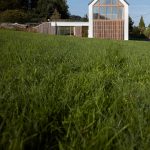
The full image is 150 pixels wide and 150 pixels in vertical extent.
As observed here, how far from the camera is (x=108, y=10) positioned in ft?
146

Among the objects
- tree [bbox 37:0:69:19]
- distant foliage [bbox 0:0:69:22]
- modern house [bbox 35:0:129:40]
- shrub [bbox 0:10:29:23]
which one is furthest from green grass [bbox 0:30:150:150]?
tree [bbox 37:0:69:19]

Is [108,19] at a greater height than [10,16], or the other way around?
[10,16]

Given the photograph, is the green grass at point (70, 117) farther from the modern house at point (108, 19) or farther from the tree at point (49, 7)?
the tree at point (49, 7)

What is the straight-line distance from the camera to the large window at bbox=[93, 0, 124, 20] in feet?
145

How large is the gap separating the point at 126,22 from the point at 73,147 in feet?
145

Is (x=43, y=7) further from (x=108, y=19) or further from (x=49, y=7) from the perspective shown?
(x=108, y=19)

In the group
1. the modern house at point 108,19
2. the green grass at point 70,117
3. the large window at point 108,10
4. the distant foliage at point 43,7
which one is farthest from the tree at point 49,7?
the green grass at point 70,117

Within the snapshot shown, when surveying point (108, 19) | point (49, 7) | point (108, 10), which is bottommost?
point (108, 19)

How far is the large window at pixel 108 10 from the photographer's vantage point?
44.2m

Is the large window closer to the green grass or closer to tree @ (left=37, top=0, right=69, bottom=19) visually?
tree @ (left=37, top=0, right=69, bottom=19)

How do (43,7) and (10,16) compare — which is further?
(43,7)

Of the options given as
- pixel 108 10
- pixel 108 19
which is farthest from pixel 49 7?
pixel 108 19

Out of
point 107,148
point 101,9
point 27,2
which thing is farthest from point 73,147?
point 27,2

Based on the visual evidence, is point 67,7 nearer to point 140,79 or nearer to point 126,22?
point 126,22
